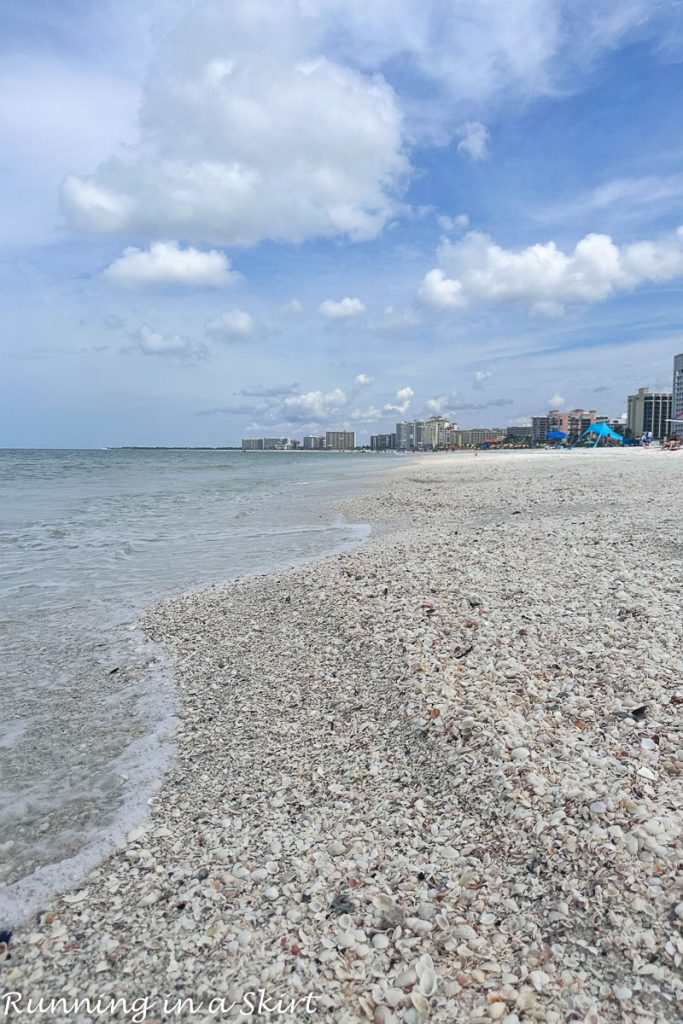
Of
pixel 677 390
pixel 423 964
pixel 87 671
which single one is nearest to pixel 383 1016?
pixel 423 964

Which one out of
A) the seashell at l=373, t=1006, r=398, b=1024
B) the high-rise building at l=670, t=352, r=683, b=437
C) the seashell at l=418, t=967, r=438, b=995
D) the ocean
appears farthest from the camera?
the high-rise building at l=670, t=352, r=683, b=437

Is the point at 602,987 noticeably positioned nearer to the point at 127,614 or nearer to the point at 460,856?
the point at 460,856

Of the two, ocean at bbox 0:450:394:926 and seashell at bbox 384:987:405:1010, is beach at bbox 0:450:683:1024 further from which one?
ocean at bbox 0:450:394:926

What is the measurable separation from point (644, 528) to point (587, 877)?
8.92m

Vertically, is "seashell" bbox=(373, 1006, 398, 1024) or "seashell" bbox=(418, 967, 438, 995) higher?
"seashell" bbox=(418, 967, 438, 995)

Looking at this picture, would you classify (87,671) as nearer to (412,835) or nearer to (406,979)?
(412,835)

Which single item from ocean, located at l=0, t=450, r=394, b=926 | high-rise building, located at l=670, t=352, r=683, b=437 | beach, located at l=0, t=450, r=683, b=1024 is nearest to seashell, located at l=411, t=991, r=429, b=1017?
beach, located at l=0, t=450, r=683, b=1024

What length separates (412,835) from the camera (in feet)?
11.3

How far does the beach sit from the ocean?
284 millimetres

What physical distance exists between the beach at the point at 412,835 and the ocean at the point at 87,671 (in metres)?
0.28

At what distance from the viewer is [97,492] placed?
109ft

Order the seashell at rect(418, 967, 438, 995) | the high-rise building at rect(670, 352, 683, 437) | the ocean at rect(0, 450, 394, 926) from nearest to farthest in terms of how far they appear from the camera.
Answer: the seashell at rect(418, 967, 438, 995) < the ocean at rect(0, 450, 394, 926) < the high-rise building at rect(670, 352, 683, 437)

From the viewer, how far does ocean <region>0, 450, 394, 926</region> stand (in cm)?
389

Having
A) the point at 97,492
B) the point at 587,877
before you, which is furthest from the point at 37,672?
the point at 97,492
